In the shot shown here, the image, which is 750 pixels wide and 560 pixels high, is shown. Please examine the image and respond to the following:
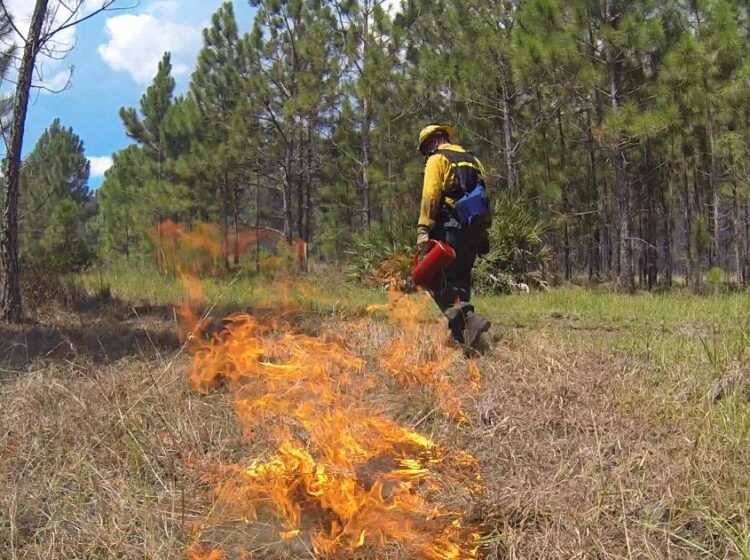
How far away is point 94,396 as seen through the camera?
3.52 meters

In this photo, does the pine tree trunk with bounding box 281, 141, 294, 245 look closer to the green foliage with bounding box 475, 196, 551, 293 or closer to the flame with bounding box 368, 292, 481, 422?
the green foliage with bounding box 475, 196, 551, 293

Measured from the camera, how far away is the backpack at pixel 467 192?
424 centimetres

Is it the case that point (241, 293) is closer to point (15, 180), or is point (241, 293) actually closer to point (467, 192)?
point (15, 180)

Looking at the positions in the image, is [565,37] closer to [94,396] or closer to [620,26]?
[620,26]

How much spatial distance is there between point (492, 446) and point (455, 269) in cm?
174

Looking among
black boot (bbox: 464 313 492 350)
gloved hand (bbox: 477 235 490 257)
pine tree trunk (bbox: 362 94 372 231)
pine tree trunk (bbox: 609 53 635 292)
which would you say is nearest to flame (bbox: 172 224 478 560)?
black boot (bbox: 464 313 492 350)

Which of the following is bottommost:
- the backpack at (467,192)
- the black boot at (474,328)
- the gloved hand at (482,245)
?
the black boot at (474,328)

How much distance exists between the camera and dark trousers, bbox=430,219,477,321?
170 inches

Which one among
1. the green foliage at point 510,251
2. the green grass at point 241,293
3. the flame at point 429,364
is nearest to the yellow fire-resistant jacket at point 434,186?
the flame at point 429,364

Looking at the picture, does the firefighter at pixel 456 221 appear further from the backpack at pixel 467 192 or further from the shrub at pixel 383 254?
the shrub at pixel 383 254

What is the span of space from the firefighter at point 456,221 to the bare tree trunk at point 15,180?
15.6 ft

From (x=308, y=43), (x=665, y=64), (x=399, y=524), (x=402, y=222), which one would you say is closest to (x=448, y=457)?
(x=399, y=524)

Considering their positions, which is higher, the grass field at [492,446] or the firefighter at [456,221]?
the firefighter at [456,221]

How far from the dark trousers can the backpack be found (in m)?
0.09
